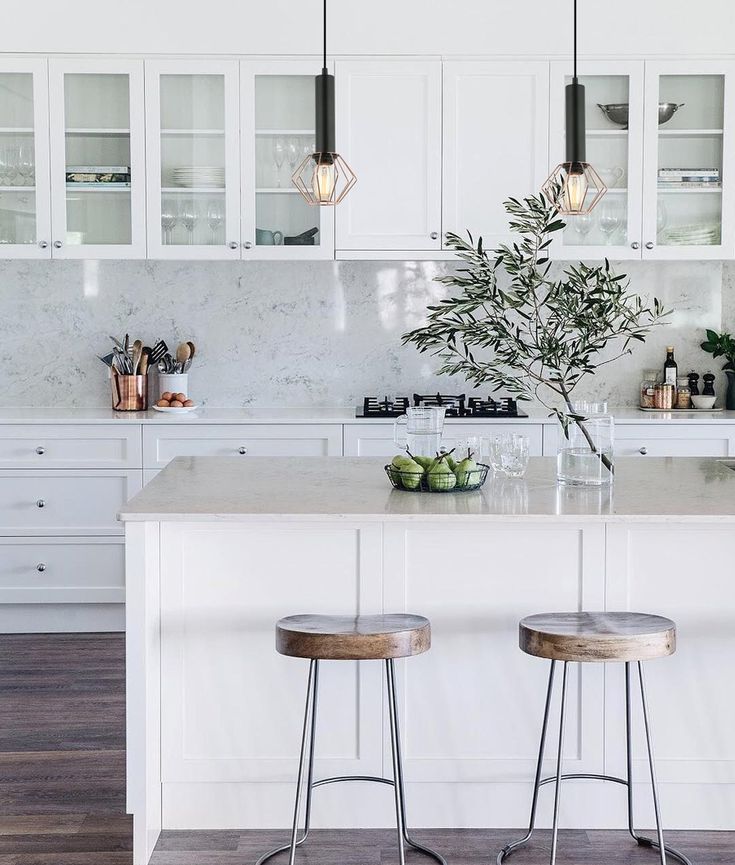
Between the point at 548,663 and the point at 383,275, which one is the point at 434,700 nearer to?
the point at 548,663

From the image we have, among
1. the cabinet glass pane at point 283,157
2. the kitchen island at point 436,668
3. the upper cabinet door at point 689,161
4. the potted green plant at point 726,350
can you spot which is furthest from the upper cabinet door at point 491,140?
the kitchen island at point 436,668

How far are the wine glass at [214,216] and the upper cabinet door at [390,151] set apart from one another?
0.53 metres

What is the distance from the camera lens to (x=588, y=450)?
2973 mm

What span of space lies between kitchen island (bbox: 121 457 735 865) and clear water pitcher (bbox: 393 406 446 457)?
0.90 ft

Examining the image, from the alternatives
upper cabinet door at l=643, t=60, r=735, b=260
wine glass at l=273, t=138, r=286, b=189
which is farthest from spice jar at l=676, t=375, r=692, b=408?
wine glass at l=273, t=138, r=286, b=189

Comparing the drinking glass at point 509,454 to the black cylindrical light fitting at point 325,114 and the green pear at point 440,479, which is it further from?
the black cylindrical light fitting at point 325,114

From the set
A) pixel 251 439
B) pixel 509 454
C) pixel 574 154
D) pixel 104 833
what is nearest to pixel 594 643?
pixel 509 454

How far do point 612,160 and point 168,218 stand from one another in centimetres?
198

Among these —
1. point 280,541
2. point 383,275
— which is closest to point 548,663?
point 280,541

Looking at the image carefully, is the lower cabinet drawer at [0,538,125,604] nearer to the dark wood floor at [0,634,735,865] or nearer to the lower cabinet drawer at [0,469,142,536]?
the lower cabinet drawer at [0,469,142,536]

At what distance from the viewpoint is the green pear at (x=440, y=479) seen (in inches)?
113

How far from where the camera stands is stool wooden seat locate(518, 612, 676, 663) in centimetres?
234

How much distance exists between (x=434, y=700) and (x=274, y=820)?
53 centimetres

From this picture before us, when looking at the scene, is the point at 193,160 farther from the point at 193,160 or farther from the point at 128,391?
the point at 128,391
